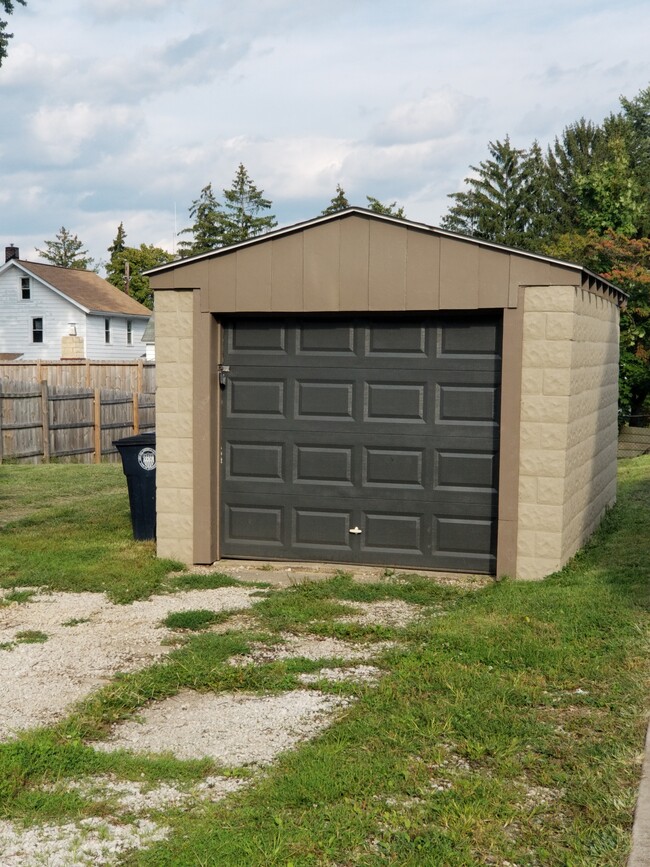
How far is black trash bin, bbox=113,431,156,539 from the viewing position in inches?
436

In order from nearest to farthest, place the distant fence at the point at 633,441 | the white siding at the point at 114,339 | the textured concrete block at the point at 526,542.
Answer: the textured concrete block at the point at 526,542 < the distant fence at the point at 633,441 < the white siding at the point at 114,339

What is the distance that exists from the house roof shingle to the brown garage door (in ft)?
110

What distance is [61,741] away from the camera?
17.3 ft

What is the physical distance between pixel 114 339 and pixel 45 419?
78.6ft

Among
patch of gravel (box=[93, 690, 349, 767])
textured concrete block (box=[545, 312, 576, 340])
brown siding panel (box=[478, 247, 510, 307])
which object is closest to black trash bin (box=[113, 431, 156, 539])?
brown siding panel (box=[478, 247, 510, 307])

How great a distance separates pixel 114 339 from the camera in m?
45.1

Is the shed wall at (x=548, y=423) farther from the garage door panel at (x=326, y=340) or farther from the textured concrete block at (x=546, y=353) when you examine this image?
the garage door panel at (x=326, y=340)

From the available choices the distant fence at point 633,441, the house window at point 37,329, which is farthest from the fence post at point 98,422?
the house window at point 37,329

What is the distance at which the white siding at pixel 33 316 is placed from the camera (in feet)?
140

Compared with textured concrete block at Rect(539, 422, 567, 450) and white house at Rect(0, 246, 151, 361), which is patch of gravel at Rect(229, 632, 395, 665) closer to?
textured concrete block at Rect(539, 422, 567, 450)

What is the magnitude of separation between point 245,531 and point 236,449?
819 millimetres

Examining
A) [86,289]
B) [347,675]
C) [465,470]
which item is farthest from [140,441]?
[86,289]

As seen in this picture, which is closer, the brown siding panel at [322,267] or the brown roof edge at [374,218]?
the brown roof edge at [374,218]

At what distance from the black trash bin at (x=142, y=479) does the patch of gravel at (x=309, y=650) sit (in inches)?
164
